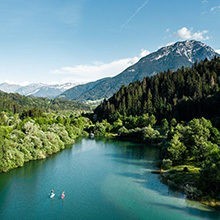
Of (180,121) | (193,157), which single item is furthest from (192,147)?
(180,121)

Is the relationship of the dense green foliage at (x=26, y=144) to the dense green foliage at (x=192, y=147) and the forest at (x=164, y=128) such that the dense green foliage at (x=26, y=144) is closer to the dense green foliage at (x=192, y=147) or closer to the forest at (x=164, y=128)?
the forest at (x=164, y=128)

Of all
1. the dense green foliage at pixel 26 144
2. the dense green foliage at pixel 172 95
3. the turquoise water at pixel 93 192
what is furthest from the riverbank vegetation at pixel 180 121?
the dense green foliage at pixel 26 144

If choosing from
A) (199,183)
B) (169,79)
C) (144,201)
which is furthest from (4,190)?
(169,79)

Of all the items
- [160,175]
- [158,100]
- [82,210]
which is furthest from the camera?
[158,100]

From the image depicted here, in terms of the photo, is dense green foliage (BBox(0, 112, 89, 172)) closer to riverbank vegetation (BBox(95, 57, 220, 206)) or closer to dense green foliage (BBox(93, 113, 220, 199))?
riverbank vegetation (BBox(95, 57, 220, 206))

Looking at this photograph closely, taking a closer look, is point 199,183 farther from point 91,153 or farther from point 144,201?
point 91,153
